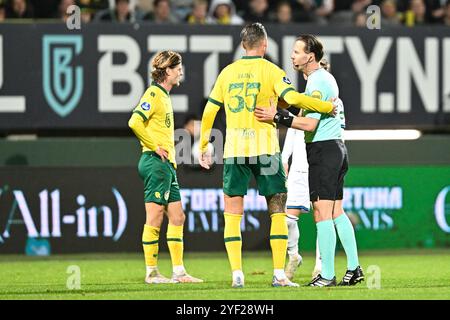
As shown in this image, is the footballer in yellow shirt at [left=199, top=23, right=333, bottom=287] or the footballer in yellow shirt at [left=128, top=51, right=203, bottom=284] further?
the footballer in yellow shirt at [left=128, top=51, right=203, bottom=284]

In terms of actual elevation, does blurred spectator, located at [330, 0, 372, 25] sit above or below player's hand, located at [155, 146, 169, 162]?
above

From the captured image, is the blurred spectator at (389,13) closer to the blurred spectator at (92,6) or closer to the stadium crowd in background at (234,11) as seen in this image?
the stadium crowd in background at (234,11)

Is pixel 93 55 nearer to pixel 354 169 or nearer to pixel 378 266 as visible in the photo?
pixel 354 169

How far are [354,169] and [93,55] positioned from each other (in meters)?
3.93

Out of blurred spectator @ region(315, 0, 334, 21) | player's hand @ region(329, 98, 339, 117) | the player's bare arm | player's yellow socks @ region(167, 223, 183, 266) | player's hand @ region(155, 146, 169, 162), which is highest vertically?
blurred spectator @ region(315, 0, 334, 21)

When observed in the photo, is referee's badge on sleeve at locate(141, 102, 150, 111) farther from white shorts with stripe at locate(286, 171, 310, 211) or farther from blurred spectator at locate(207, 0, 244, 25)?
blurred spectator at locate(207, 0, 244, 25)

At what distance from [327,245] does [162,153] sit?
1954 mm

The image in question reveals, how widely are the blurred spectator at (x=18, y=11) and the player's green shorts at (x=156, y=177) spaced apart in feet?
18.9

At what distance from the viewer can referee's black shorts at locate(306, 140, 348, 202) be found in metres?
9.55

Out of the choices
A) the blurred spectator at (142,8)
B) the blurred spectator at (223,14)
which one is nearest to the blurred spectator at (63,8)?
the blurred spectator at (142,8)

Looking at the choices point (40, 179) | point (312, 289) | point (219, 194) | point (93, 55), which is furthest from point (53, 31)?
point (312, 289)

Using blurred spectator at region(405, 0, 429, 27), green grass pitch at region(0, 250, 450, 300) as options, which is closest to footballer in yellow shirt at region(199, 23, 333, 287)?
green grass pitch at region(0, 250, 450, 300)

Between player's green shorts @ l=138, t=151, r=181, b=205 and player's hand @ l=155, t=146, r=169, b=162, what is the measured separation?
0.05 meters

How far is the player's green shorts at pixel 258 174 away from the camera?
9.59 m
